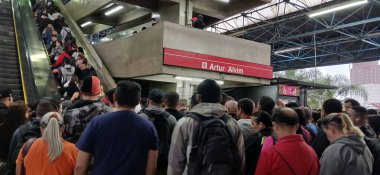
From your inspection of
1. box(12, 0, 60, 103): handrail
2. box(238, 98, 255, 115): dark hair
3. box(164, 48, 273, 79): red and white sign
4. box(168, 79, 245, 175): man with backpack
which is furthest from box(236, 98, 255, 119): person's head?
box(164, 48, 273, 79): red and white sign

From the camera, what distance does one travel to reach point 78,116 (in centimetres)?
317

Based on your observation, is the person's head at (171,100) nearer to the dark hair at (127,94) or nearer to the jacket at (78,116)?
the jacket at (78,116)

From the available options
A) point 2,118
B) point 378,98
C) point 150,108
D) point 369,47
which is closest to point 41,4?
point 2,118

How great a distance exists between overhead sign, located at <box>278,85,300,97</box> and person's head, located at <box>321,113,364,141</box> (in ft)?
34.6

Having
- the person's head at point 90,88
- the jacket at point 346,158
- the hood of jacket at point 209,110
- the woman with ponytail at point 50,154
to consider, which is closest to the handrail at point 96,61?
the person's head at point 90,88

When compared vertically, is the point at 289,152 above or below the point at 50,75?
below

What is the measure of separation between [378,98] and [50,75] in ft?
68.4

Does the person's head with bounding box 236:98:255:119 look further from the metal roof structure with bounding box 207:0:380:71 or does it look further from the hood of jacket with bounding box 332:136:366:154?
the metal roof structure with bounding box 207:0:380:71

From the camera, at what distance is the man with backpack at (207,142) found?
2.63 meters

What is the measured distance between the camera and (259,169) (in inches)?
103

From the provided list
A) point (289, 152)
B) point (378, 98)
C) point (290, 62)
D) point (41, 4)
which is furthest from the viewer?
point (290, 62)

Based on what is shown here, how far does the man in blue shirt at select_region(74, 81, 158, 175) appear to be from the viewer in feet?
8.50

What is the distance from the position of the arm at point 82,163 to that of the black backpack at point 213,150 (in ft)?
2.71

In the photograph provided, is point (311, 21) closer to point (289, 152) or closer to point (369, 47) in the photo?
point (369, 47)
